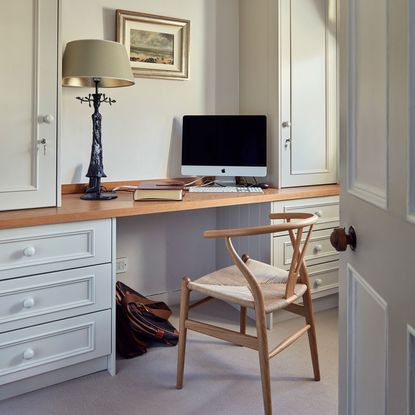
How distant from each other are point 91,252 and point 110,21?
54.1 inches

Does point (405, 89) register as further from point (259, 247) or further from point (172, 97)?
point (172, 97)

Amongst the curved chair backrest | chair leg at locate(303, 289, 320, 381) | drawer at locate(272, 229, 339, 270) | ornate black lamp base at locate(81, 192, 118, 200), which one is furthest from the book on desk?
chair leg at locate(303, 289, 320, 381)

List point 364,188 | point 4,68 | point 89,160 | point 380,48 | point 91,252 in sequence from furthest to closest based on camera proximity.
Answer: point 89,160 < point 91,252 < point 4,68 < point 364,188 < point 380,48

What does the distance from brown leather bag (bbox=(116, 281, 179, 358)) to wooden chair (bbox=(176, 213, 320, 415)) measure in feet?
1.22

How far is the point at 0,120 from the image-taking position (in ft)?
5.59

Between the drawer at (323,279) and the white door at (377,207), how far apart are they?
1566mm

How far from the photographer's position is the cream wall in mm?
2344

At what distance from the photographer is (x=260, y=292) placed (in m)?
1.59

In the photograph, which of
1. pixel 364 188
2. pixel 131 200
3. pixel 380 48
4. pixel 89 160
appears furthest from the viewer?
pixel 89 160

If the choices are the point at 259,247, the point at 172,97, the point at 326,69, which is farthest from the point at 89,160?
the point at 326,69

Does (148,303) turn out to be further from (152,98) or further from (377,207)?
Result: (377,207)

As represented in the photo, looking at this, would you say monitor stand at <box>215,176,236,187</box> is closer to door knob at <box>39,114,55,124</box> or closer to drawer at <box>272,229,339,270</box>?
drawer at <box>272,229,339,270</box>

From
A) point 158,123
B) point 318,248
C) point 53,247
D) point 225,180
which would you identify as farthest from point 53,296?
point 318,248

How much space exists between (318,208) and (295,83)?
743 mm
